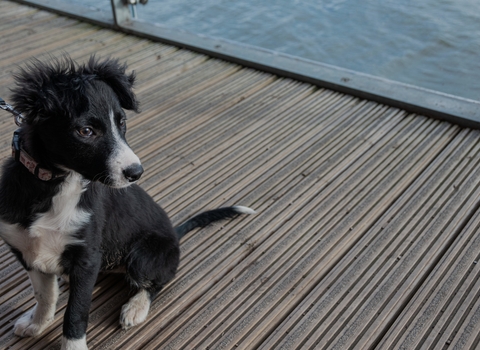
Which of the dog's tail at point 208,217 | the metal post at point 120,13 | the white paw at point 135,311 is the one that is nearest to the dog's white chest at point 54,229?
the white paw at point 135,311

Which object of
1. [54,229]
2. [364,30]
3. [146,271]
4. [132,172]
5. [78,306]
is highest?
[132,172]

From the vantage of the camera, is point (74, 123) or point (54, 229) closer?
point (74, 123)

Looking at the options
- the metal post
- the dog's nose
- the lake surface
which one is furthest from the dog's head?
the lake surface

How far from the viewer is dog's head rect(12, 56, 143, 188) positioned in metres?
1.60

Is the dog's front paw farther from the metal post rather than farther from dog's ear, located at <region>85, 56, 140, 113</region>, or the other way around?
the metal post

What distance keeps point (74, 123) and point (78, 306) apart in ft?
2.03

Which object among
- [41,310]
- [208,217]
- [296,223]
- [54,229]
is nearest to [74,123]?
[54,229]

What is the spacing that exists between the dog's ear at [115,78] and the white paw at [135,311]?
0.74m

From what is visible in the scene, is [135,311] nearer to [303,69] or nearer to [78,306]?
[78,306]

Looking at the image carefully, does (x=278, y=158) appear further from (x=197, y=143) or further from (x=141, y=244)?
(x=141, y=244)

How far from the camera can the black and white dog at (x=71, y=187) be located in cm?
165

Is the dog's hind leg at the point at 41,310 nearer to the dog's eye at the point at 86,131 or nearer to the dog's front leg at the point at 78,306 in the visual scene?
the dog's front leg at the point at 78,306

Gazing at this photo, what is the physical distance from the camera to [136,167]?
170cm

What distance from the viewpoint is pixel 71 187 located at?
1.80 m
